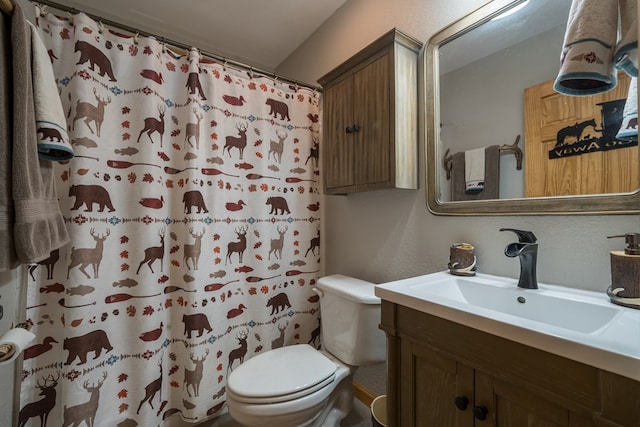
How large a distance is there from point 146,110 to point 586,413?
1.75m

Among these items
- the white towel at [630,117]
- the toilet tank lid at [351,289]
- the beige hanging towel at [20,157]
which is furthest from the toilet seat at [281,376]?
the white towel at [630,117]

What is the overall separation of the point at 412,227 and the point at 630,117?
2.51 feet

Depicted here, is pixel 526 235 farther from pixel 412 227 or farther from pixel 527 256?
pixel 412 227

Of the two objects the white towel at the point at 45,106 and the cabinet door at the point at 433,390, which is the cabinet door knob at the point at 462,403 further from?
the white towel at the point at 45,106

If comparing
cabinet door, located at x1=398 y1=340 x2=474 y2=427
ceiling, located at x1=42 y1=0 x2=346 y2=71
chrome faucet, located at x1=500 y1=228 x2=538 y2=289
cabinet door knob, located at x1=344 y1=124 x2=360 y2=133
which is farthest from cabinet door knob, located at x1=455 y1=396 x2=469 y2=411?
ceiling, located at x1=42 y1=0 x2=346 y2=71

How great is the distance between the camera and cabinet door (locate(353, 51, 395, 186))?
123cm

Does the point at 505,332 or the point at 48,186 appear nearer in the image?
the point at 505,332

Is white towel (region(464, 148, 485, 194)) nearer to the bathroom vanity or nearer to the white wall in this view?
the white wall

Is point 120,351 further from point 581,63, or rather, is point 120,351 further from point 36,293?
point 581,63

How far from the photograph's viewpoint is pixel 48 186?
91cm

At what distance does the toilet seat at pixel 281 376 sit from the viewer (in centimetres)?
106

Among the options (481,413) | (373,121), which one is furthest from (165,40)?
(481,413)

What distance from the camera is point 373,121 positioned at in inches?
50.9

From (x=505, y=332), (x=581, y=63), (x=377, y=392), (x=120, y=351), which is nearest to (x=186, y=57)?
(x=120, y=351)
